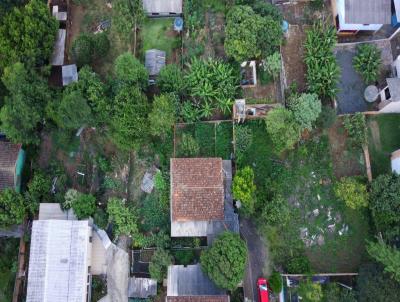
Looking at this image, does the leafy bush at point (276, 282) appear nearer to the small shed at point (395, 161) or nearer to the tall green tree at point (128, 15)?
the small shed at point (395, 161)

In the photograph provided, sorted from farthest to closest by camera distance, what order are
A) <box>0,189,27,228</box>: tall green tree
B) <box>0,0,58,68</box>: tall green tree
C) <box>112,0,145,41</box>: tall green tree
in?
<box>112,0,145,41</box>: tall green tree → <box>0,0,58,68</box>: tall green tree → <box>0,189,27,228</box>: tall green tree

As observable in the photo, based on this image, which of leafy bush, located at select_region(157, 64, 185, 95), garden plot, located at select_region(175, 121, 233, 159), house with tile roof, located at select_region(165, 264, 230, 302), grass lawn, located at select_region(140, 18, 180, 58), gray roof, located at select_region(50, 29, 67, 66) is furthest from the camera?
grass lawn, located at select_region(140, 18, 180, 58)

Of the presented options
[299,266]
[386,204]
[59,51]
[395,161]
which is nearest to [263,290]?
[299,266]

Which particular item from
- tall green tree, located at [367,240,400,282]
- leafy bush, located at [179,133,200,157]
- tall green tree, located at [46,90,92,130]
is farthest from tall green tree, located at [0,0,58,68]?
tall green tree, located at [367,240,400,282]

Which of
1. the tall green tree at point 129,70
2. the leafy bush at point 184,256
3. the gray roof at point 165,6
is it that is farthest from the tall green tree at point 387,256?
the gray roof at point 165,6

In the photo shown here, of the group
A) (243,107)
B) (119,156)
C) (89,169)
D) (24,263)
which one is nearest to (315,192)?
(243,107)

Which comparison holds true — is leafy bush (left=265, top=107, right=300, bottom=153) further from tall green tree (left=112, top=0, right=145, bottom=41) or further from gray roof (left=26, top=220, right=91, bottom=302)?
gray roof (left=26, top=220, right=91, bottom=302)
